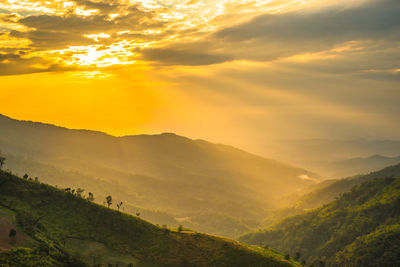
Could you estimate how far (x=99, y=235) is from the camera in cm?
15112

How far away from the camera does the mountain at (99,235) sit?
133 meters

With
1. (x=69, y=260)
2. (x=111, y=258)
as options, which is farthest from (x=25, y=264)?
(x=111, y=258)

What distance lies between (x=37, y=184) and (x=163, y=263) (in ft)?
261

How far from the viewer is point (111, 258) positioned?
5423 inches

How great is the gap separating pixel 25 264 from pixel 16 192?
79.3 metres

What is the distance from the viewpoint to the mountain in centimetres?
13338

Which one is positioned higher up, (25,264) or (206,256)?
(25,264)

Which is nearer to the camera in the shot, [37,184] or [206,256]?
[206,256]

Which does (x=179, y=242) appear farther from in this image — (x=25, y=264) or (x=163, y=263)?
(x=25, y=264)

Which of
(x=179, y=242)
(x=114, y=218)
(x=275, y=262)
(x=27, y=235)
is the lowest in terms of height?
(x=275, y=262)

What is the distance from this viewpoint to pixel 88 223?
15825 centimetres

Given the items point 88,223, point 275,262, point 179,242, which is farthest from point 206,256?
point 88,223

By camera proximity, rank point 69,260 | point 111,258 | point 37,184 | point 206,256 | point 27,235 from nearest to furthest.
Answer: point 69,260 < point 27,235 < point 111,258 < point 206,256 < point 37,184

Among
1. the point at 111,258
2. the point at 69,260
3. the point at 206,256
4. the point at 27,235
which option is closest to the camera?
the point at 69,260
